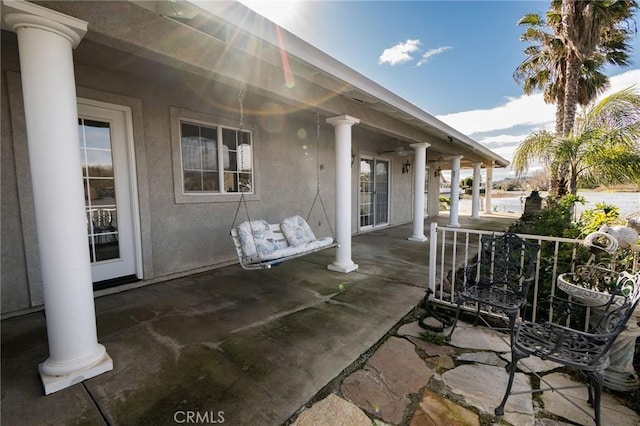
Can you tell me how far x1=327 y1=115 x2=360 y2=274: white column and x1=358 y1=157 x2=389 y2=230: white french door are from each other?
3401 mm

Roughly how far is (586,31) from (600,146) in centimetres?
342

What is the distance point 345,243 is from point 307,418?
2925 mm

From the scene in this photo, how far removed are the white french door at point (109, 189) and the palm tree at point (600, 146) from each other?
26.7ft

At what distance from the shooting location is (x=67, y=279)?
6.12 ft

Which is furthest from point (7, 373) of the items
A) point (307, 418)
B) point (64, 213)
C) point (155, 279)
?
point (307, 418)

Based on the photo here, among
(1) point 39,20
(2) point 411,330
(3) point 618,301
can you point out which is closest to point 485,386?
(2) point 411,330

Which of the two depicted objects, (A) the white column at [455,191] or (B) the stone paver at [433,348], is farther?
(A) the white column at [455,191]

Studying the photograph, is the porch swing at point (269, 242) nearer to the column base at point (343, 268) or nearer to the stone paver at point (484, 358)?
the column base at point (343, 268)

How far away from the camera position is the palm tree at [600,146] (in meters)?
5.11

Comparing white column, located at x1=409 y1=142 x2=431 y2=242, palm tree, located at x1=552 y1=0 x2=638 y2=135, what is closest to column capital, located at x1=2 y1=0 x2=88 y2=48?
white column, located at x1=409 y1=142 x2=431 y2=242

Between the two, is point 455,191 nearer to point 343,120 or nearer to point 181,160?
point 343,120

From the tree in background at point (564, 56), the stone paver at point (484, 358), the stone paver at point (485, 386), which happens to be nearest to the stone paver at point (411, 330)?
the stone paver at point (484, 358)

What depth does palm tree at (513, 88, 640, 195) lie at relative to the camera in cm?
511

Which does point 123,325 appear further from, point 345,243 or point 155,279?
point 345,243
